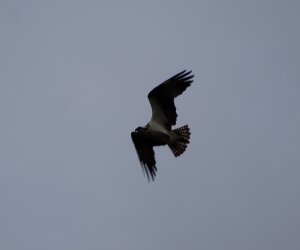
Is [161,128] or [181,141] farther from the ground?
[161,128]

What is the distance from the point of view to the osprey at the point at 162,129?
4281 cm

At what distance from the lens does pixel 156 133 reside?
42875 millimetres

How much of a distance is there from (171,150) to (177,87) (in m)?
1.66

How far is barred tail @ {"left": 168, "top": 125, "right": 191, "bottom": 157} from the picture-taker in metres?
43.0

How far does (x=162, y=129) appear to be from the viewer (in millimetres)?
43031

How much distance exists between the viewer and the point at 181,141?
141 feet

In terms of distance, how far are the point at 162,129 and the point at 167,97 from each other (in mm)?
849

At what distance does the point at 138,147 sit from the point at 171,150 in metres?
→ 0.86

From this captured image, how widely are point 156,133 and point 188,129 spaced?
2.85 ft

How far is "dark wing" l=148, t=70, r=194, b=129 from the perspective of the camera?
42781mm

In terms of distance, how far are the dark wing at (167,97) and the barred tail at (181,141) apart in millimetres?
289

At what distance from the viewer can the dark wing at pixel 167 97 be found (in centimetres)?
4278

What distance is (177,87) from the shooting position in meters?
42.8

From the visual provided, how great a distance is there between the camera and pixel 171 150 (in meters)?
43.1
